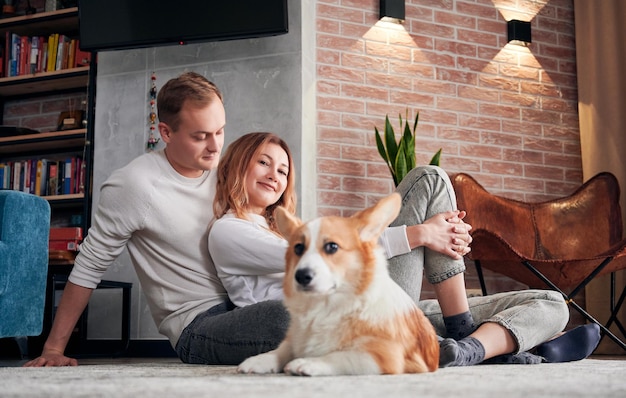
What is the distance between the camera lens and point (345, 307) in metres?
1.38

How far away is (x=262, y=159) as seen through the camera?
2.17m

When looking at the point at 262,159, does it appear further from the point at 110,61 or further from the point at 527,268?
the point at 110,61

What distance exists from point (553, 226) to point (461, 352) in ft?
8.14

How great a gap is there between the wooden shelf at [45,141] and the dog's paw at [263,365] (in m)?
3.23

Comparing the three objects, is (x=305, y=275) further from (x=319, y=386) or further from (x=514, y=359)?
(x=514, y=359)

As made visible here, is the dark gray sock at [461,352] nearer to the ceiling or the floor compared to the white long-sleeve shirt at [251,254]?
nearer to the floor

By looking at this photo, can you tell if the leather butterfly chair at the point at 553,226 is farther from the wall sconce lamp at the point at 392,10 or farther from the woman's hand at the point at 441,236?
the woman's hand at the point at 441,236

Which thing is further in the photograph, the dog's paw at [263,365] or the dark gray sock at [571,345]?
the dark gray sock at [571,345]

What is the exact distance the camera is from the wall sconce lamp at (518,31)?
175 inches

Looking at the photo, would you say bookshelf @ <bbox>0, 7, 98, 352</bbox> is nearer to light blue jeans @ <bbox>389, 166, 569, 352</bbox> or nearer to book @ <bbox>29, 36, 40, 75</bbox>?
book @ <bbox>29, 36, 40, 75</bbox>

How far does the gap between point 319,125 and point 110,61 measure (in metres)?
1.31

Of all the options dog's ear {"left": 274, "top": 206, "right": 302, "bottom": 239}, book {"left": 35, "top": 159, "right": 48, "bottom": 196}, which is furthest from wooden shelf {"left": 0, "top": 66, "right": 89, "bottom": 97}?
dog's ear {"left": 274, "top": 206, "right": 302, "bottom": 239}

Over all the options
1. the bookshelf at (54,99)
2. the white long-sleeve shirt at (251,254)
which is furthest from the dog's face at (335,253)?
the bookshelf at (54,99)

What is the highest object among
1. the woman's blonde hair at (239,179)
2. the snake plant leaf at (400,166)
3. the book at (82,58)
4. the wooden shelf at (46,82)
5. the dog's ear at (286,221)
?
the book at (82,58)
